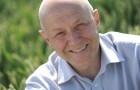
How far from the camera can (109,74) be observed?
3365mm

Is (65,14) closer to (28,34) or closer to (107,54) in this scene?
(107,54)

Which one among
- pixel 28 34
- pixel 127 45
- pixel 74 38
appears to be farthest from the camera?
pixel 28 34

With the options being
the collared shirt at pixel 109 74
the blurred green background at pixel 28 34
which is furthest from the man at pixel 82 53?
the blurred green background at pixel 28 34

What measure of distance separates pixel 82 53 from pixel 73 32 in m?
0.14

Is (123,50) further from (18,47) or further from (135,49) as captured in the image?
(18,47)

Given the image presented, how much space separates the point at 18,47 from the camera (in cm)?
545

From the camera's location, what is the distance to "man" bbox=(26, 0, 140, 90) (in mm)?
3205

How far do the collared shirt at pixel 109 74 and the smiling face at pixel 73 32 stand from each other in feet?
0.41

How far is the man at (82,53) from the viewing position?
321cm

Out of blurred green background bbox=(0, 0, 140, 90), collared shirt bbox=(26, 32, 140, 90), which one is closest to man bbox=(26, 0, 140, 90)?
collared shirt bbox=(26, 32, 140, 90)

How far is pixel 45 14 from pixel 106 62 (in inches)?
19.0

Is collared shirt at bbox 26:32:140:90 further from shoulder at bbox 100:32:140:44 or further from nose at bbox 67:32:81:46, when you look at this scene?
nose at bbox 67:32:81:46

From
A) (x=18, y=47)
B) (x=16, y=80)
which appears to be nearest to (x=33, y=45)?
(x=18, y=47)

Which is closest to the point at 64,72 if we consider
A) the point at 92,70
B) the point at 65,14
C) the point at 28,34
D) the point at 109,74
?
the point at 92,70
